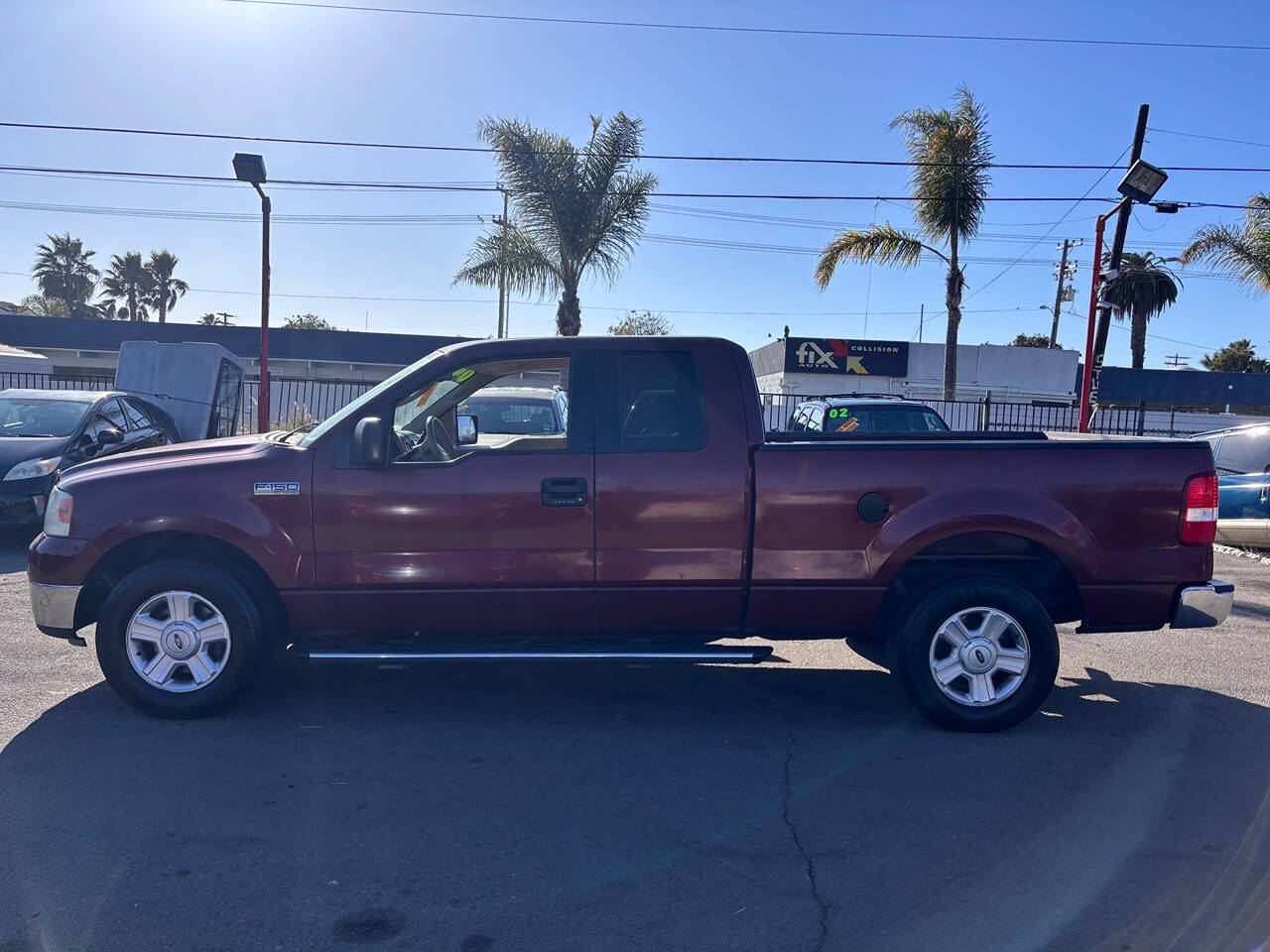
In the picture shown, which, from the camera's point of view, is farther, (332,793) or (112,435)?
(112,435)

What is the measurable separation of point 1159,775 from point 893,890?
1.89 meters

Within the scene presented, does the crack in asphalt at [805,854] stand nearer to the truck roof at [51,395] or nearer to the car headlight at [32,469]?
the car headlight at [32,469]

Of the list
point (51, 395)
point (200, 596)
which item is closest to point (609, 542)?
point (200, 596)

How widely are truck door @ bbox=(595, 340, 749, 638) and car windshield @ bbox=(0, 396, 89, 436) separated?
7883 mm

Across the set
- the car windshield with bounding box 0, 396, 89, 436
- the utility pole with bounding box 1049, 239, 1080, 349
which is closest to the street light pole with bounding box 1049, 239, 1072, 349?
the utility pole with bounding box 1049, 239, 1080, 349

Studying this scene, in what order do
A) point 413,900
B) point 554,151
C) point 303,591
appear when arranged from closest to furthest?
point 413,900 → point 303,591 → point 554,151

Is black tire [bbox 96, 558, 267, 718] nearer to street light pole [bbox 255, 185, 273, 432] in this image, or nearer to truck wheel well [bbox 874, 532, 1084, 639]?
truck wheel well [bbox 874, 532, 1084, 639]

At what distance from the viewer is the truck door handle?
5.01 meters

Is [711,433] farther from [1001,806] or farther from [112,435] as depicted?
[112,435]

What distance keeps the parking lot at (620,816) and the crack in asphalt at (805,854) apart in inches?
0.5

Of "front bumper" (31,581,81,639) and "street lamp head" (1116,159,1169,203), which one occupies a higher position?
"street lamp head" (1116,159,1169,203)

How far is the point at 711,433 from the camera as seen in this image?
5.11 m

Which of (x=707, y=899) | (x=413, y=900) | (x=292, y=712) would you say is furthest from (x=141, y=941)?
(x=292, y=712)

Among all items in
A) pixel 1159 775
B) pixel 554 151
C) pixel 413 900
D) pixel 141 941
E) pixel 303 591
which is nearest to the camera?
pixel 141 941
